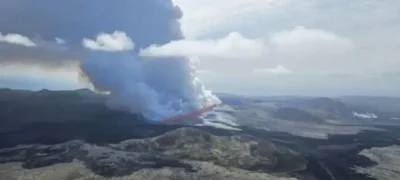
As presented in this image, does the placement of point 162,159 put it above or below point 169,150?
below

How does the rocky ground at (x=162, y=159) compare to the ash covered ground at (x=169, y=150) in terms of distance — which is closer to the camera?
the rocky ground at (x=162, y=159)

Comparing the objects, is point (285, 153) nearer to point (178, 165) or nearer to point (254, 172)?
point (254, 172)

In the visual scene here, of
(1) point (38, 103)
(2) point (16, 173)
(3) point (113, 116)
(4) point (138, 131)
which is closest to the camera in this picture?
(2) point (16, 173)

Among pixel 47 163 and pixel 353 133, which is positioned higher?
pixel 353 133

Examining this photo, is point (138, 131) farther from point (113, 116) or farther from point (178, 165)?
point (178, 165)

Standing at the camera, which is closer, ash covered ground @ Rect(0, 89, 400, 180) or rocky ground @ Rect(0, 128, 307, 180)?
rocky ground @ Rect(0, 128, 307, 180)

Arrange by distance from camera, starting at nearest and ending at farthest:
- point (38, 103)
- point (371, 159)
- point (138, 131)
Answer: point (371, 159)
point (138, 131)
point (38, 103)

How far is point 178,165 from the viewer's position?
311ft

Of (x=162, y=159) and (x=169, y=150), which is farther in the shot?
(x=169, y=150)

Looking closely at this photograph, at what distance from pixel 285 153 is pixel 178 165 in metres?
31.3

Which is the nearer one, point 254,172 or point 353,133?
point 254,172

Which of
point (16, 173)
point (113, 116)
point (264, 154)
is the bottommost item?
point (16, 173)

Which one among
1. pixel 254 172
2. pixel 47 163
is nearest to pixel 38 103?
pixel 47 163

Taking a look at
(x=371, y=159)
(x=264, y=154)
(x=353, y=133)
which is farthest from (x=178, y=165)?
(x=353, y=133)
